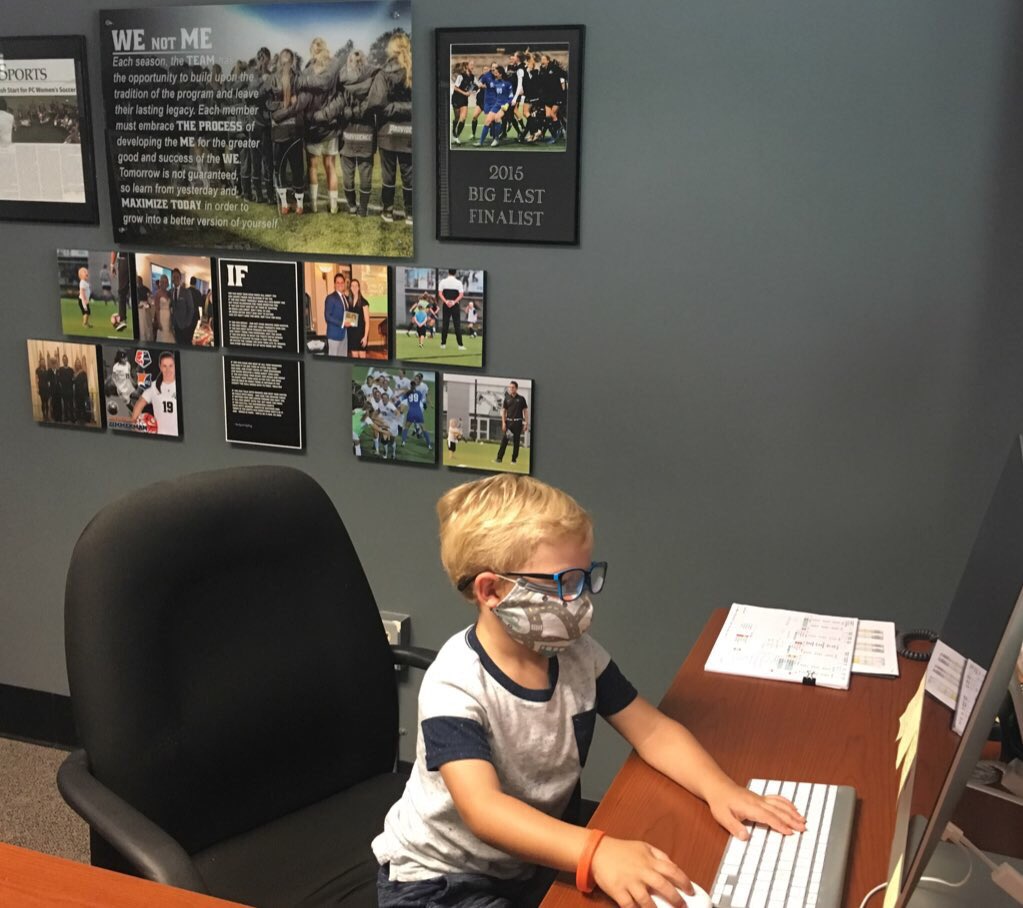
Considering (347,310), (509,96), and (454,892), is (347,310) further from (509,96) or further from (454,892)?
(454,892)

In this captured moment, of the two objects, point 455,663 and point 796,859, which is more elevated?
point 455,663

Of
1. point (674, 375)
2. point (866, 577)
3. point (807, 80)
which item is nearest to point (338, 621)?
point (674, 375)

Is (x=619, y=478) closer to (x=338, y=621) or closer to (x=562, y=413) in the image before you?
(x=562, y=413)

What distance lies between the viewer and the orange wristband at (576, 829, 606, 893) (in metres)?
1.09

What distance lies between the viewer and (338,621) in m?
1.71

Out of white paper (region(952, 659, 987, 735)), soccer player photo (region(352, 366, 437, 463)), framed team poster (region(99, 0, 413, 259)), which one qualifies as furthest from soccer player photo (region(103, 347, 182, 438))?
white paper (region(952, 659, 987, 735))

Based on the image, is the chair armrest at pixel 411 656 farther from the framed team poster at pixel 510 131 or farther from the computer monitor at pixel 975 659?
the framed team poster at pixel 510 131

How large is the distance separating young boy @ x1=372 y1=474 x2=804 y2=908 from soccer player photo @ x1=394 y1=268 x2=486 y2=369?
103 cm

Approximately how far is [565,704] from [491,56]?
4.73ft

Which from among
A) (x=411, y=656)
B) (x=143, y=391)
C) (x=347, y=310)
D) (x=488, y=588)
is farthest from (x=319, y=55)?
(x=488, y=588)

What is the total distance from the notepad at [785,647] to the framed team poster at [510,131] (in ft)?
3.03

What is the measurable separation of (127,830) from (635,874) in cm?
64

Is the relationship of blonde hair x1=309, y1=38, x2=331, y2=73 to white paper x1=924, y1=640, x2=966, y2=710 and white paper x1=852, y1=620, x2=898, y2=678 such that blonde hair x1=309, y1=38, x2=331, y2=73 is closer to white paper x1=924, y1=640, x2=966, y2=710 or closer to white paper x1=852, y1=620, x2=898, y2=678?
white paper x1=852, y1=620, x2=898, y2=678

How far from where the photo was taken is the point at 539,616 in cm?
131
